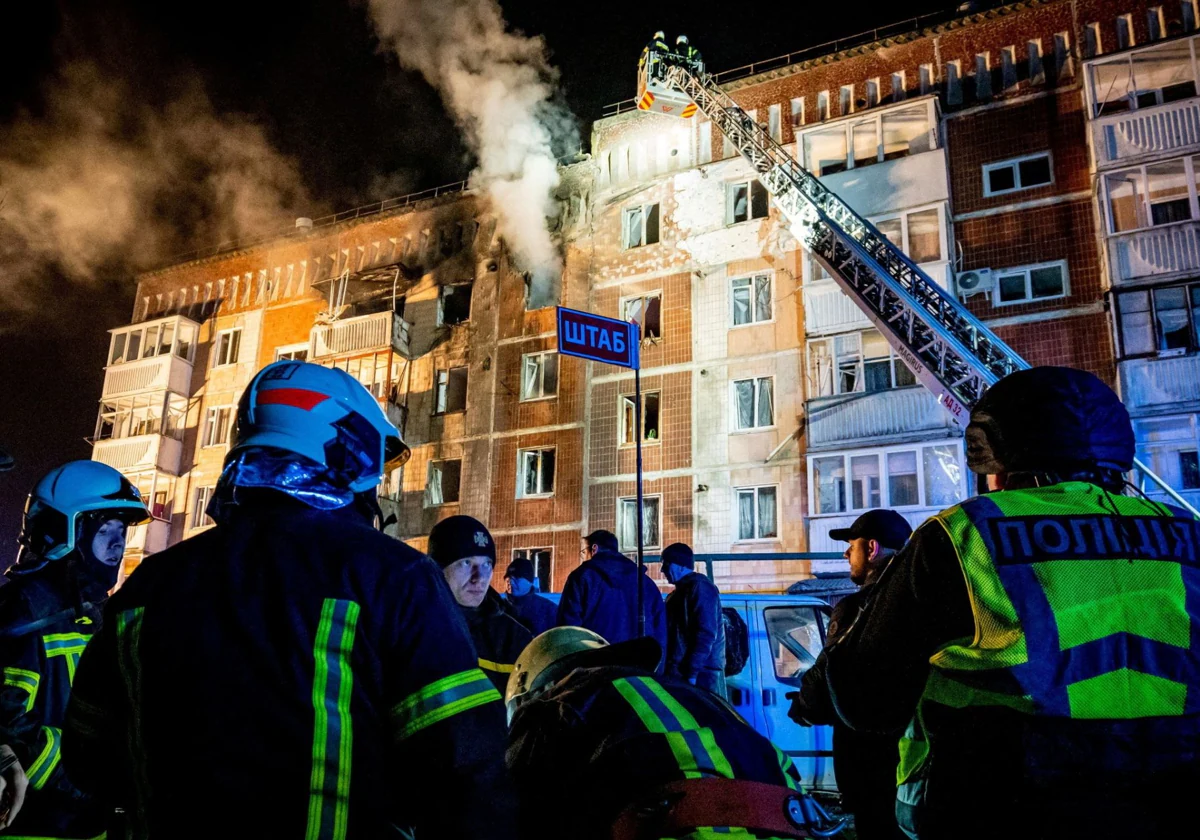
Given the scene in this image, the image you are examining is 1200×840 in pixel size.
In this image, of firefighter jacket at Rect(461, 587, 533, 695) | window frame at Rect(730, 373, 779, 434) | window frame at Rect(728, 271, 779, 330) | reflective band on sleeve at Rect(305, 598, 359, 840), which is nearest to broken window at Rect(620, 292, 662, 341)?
window frame at Rect(728, 271, 779, 330)

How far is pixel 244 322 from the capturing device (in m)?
30.1

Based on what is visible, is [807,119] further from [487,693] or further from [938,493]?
[487,693]

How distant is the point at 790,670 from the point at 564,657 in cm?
618

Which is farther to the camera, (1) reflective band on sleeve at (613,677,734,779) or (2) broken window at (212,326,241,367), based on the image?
(2) broken window at (212,326,241,367)

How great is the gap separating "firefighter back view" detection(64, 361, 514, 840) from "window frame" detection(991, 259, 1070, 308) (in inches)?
795

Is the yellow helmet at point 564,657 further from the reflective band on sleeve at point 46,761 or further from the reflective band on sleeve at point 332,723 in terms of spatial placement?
the reflective band on sleeve at point 46,761

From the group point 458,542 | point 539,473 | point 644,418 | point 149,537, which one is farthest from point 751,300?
point 149,537

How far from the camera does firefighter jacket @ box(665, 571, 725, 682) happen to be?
22.5ft

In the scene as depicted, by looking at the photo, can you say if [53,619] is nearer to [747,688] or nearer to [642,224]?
[747,688]

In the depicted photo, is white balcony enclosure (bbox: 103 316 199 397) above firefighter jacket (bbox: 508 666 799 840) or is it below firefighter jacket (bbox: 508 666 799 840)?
above

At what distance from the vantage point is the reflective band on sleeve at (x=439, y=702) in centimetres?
165

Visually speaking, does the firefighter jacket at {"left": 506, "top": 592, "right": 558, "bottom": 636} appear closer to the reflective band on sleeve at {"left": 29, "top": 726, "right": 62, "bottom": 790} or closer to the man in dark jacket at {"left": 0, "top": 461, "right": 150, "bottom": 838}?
the man in dark jacket at {"left": 0, "top": 461, "right": 150, "bottom": 838}

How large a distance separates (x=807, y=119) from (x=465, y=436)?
513 inches

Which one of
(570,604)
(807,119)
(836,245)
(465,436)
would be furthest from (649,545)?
(570,604)
